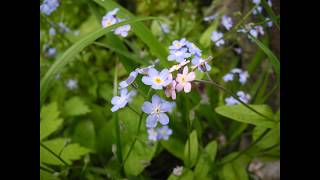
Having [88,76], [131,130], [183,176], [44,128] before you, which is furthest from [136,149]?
[88,76]

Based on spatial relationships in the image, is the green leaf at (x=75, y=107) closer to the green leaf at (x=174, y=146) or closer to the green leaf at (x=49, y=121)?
the green leaf at (x=49, y=121)

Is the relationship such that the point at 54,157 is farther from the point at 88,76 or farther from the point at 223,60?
the point at 223,60

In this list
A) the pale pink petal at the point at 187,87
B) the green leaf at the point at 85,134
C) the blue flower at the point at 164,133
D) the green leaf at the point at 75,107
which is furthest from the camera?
the green leaf at the point at 75,107

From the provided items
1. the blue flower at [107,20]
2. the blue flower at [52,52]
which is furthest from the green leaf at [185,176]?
the blue flower at [52,52]

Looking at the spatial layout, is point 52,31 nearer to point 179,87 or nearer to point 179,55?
point 179,55
